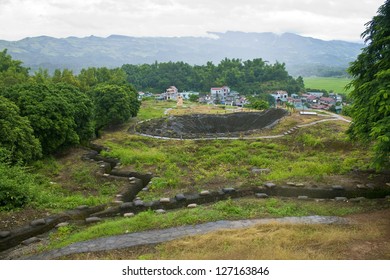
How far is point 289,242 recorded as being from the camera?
915 cm

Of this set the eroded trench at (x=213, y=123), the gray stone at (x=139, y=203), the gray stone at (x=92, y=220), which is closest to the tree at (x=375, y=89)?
the gray stone at (x=139, y=203)

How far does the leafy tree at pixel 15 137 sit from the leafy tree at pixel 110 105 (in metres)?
15.6

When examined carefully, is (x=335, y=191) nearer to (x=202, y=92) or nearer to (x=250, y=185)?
(x=250, y=185)

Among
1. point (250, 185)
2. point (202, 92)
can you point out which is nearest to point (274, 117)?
point (250, 185)

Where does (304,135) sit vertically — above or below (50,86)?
below

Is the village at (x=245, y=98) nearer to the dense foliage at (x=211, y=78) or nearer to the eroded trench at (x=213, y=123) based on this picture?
the dense foliage at (x=211, y=78)

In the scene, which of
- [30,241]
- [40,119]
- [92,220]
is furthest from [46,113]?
[30,241]

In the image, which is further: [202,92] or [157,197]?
[202,92]

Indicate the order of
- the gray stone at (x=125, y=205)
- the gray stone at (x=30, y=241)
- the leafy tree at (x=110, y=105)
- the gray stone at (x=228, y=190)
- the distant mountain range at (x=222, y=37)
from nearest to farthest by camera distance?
1. the gray stone at (x=30, y=241)
2. the gray stone at (x=125, y=205)
3. the gray stone at (x=228, y=190)
4. the leafy tree at (x=110, y=105)
5. the distant mountain range at (x=222, y=37)

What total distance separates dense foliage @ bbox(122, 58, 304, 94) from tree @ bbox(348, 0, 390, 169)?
70224mm

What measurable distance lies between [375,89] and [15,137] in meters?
18.0

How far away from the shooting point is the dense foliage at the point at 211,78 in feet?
288

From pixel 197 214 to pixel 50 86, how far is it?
19829 millimetres

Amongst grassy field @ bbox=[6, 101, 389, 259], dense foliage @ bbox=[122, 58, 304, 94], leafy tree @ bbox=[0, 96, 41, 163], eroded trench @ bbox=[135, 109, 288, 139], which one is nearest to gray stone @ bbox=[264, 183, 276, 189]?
grassy field @ bbox=[6, 101, 389, 259]
